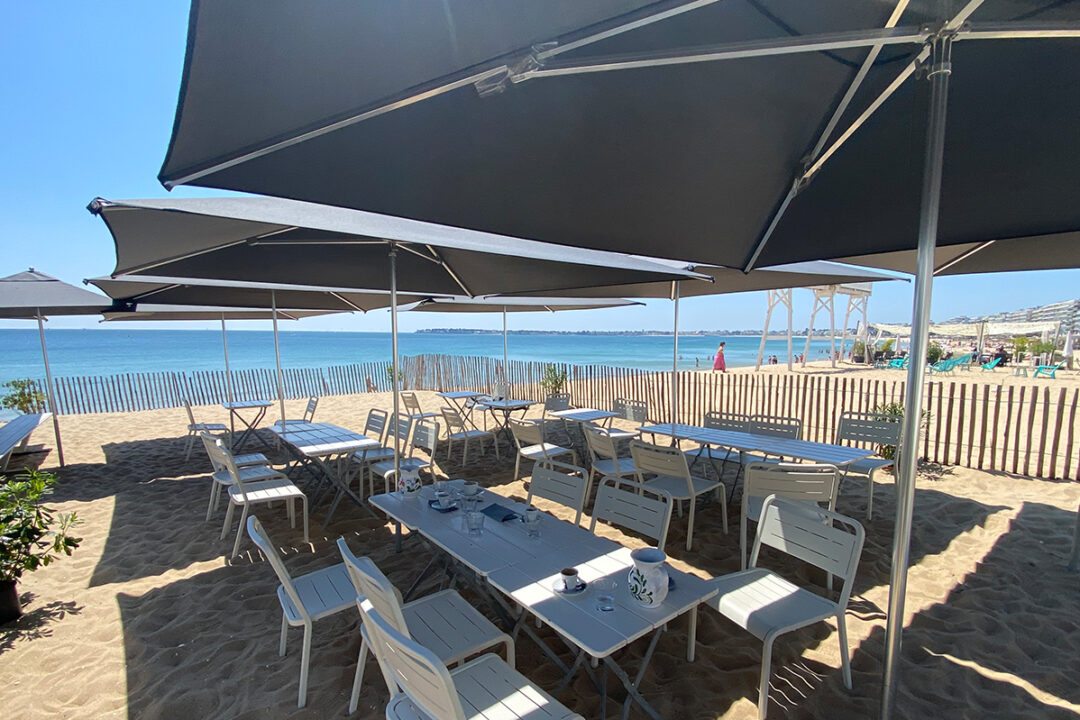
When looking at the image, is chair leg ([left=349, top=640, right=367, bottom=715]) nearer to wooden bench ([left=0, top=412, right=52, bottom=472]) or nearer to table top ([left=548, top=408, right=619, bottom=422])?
table top ([left=548, top=408, right=619, bottom=422])

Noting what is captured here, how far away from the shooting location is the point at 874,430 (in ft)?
15.3

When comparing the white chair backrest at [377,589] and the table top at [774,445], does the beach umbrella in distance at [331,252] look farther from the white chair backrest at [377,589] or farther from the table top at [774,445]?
the table top at [774,445]

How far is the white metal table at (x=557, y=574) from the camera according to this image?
1588 millimetres

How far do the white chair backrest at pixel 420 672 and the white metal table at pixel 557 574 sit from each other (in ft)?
1.39

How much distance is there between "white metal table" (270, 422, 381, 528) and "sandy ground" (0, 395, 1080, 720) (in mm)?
281

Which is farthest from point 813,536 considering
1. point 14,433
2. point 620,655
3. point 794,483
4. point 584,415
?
point 14,433

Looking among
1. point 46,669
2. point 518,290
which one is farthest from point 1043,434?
point 46,669

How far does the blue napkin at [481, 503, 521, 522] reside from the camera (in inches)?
101

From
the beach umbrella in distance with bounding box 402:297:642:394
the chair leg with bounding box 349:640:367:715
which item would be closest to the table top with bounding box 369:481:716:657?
the chair leg with bounding box 349:640:367:715

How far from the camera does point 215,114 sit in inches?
42.6

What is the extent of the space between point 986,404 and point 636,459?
4.54 meters

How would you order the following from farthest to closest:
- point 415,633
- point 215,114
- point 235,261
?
point 235,261 → point 415,633 → point 215,114

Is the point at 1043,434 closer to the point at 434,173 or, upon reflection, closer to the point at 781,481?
the point at 781,481

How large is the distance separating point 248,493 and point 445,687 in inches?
133
